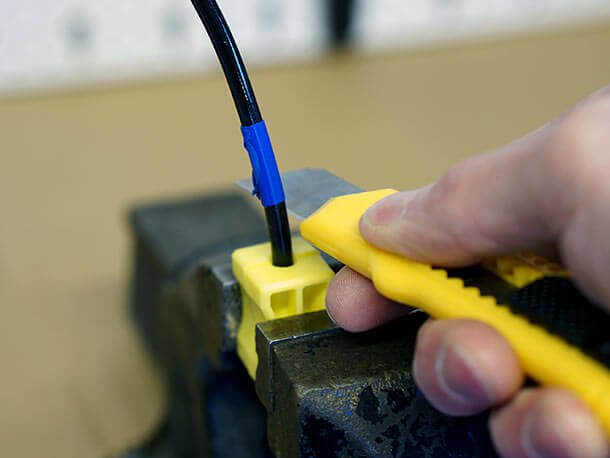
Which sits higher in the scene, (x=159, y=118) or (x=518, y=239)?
(x=518, y=239)

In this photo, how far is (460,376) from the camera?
9.9 inches

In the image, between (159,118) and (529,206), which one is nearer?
(529,206)

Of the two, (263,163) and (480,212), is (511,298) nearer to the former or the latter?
(480,212)

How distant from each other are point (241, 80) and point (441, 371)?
0.66 feet

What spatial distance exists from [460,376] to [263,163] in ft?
0.58

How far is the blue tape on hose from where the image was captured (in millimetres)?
369

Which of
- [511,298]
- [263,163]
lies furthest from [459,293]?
[263,163]

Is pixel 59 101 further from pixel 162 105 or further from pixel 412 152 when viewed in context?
pixel 412 152

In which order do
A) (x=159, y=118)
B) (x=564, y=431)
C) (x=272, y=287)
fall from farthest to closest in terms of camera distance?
(x=159, y=118) → (x=272, y=287) → (x=564, y=431)

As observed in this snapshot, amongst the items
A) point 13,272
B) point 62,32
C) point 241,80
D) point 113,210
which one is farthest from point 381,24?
point 241,80

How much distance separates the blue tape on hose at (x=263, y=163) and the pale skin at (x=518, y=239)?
0.35 ft

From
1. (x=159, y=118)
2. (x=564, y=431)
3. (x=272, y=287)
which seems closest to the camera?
(x=564, y=431)

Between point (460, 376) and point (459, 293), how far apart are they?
0.15 ft

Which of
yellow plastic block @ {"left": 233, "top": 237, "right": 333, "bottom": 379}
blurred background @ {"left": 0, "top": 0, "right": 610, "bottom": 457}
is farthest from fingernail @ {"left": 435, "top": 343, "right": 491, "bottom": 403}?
blurred background @ {"left": 0, "top": 0, "right": 610, "bottom": 457}
